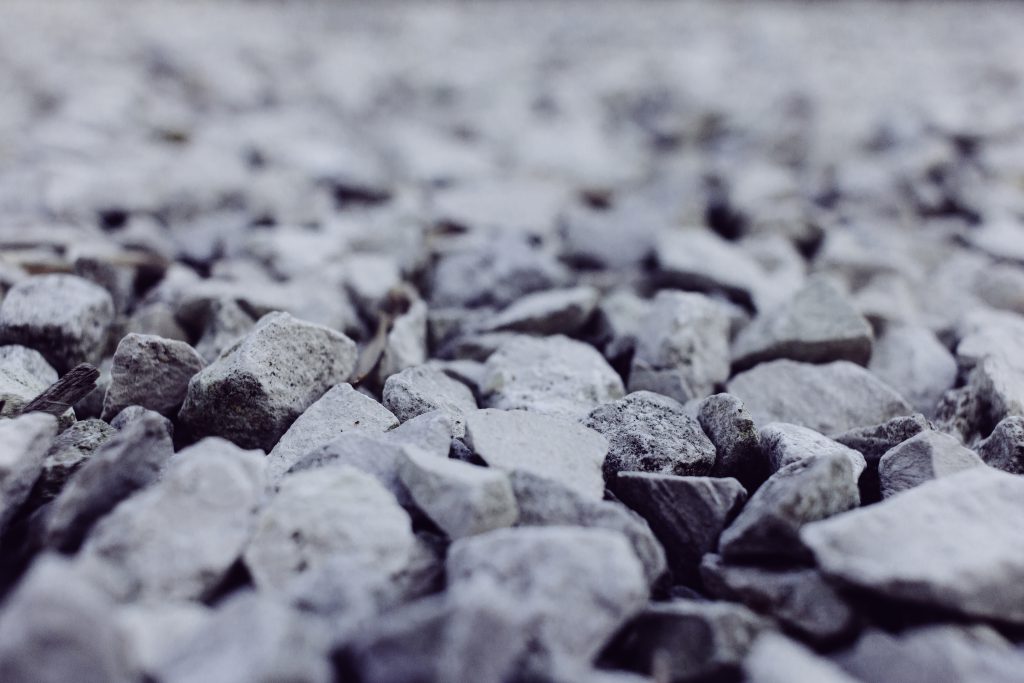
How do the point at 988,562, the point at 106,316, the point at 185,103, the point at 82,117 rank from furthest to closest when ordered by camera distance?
the point at 185,103 → the point at 82,117 → the point at 106,316 → the point at 988,562

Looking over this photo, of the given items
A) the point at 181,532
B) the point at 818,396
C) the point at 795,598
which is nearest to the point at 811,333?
the point at 818,396

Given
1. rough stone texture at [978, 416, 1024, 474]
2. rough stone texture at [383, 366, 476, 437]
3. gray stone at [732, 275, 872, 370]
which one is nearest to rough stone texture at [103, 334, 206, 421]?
rough stone texture at [383, 366, 476, 437]

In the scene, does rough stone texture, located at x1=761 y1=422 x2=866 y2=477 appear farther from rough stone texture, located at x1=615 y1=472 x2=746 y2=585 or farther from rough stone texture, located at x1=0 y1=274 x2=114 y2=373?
rough stone texture, located at x1=0 y1=274 x2=114 y2=373

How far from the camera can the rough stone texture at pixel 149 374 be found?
1224 mm

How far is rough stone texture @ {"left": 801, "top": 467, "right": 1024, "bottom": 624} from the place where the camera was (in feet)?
2.74

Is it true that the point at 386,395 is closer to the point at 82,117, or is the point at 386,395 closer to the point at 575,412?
the point at 575,412

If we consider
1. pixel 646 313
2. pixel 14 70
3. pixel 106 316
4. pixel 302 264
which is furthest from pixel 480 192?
pixel 14 70

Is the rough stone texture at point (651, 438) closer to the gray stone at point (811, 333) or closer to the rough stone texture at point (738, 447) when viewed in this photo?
the rough stone texture at point (738, 447)

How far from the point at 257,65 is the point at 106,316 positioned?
252 cm

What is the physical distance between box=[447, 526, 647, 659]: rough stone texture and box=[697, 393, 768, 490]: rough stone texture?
14.1 inches

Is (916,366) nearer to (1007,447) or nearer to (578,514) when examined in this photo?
(1007,447)

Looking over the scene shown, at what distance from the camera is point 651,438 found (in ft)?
3.81

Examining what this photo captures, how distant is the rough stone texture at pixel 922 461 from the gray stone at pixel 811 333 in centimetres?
39

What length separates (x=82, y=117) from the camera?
270 cm
